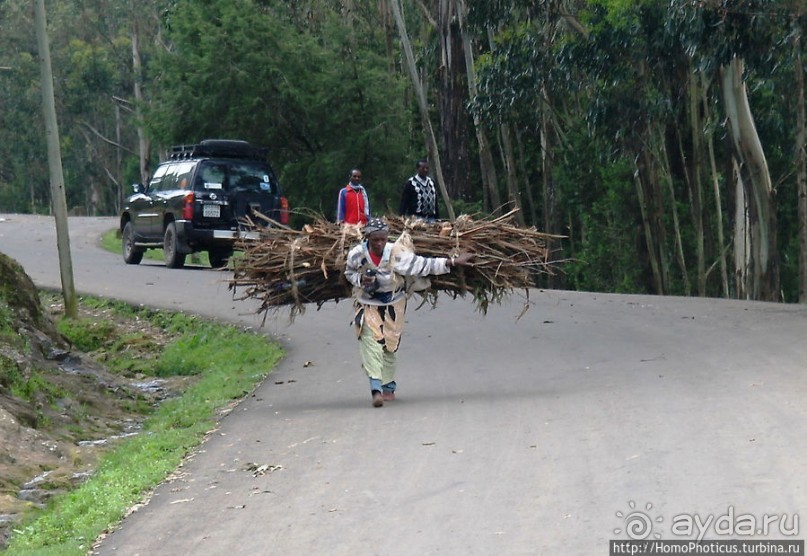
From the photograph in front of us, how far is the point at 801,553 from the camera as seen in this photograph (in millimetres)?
6070

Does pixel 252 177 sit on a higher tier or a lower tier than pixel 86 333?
higher

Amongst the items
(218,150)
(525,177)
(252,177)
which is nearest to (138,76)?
(525,177)

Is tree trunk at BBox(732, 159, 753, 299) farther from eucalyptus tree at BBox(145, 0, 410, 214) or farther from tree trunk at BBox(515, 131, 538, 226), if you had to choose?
eucalyptus tree at BBox(145, 0, 410, 214)

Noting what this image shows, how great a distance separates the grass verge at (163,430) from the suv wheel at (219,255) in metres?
3.98

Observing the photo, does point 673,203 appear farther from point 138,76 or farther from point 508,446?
point 138,76

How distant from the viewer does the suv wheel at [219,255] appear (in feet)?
82.4

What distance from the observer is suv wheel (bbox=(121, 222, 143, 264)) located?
88.7ft

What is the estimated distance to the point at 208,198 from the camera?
79.8 feet

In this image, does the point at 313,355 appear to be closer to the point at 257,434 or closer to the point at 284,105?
the point at 257,434

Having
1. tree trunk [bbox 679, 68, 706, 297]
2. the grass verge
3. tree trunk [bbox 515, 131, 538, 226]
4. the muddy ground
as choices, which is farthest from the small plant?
tree trunk [bbox 515, 131, 538, 226]

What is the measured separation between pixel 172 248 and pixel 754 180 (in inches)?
420

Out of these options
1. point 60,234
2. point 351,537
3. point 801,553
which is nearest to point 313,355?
point 60,234

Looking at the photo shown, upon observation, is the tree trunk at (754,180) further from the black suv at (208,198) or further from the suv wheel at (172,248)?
the suv wheel at (172,248)

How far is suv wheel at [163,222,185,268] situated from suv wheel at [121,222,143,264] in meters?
1.75
